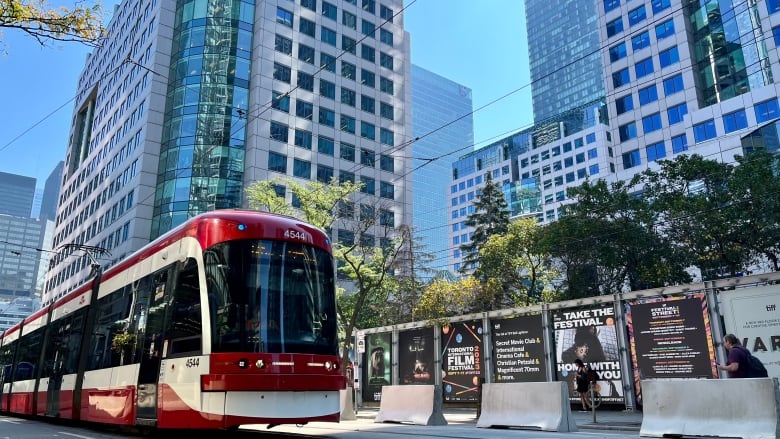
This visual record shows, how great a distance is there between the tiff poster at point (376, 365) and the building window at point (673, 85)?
47.0m

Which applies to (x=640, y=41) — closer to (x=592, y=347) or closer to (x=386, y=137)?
(x=386, y=137)

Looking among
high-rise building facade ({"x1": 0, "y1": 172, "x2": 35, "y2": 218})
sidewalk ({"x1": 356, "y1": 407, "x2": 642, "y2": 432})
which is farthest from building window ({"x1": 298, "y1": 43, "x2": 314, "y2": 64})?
high-rise building facade ({"x1": 0, "y1": 172, "x2": 35, "y2": 218})

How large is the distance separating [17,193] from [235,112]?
13449cm

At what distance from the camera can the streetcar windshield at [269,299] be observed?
7949mm

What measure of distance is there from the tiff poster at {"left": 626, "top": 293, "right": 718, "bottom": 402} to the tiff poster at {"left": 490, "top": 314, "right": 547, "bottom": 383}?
2617 mm

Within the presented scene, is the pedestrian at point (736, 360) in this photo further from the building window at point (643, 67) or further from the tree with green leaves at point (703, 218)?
the building window at point (643, 67)

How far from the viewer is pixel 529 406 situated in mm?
11219

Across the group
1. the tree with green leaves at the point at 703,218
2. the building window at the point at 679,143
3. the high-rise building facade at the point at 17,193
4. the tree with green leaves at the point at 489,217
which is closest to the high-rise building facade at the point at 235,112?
the tree with green leaves at the point at 489,217

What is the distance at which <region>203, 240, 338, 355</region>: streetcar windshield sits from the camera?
26.1ft

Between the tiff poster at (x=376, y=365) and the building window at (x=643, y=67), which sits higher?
the building window at (x=643, y=67)

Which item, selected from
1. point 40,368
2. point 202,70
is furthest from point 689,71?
point 40,368

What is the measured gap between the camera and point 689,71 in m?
54.5

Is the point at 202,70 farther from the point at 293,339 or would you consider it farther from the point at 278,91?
the point at 293,339

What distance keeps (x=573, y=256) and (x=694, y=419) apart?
2399 cm
